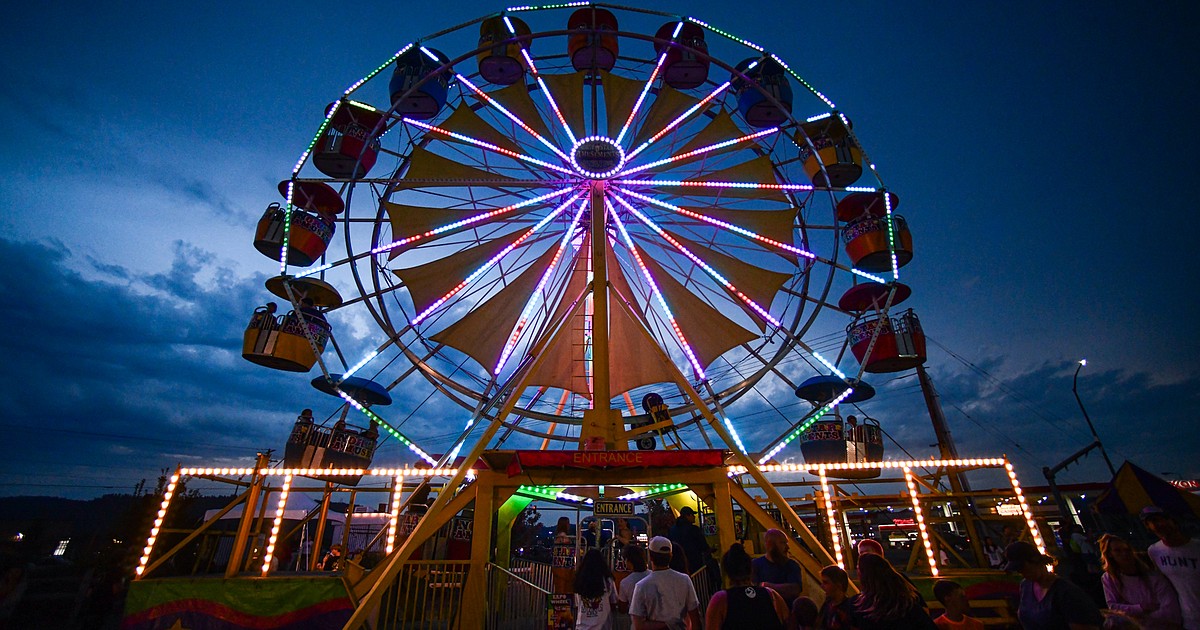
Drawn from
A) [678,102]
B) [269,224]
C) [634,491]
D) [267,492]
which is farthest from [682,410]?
[269,224]

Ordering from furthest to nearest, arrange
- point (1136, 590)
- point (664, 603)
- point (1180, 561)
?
point (1136, 590)
point (1180, 561)
point (664, 603)

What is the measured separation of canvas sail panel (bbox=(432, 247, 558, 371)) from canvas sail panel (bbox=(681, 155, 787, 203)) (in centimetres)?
403

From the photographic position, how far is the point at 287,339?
11.0 metres

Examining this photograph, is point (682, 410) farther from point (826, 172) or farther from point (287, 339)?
point (287, 339)

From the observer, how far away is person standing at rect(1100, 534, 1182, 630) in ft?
13.8

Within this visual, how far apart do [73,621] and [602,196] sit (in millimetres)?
14307

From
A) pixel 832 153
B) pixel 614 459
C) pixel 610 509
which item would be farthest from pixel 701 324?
pixel 614 459

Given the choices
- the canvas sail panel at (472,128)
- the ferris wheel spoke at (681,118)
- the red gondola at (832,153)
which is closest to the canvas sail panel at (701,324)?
the ferris wheel spoke at (681,118)

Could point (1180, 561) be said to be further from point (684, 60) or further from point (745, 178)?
point (684, 60)

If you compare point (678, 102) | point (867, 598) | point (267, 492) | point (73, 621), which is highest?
point (678, 102)

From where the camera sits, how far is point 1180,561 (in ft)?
14.0

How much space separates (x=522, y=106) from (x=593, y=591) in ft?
40.5

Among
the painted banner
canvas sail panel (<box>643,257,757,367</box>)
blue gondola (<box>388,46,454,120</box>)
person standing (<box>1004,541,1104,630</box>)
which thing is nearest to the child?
person standing (<box>1004,541,1104,630</box>)

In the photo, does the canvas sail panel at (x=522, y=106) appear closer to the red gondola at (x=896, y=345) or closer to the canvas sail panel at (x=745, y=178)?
the canvas sail panel at (x=745, y=178)
